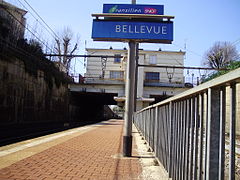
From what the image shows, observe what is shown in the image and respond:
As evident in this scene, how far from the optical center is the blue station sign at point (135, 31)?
279 inches

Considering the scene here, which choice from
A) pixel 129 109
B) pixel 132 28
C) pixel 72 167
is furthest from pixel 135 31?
pixel 72 167

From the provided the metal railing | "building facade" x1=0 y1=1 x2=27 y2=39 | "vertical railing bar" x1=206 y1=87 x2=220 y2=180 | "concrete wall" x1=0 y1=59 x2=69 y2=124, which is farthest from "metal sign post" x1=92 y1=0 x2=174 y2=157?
"building facade" x1=0 y1=1 x2=27 y2=39

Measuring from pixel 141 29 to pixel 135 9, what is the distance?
765 millimetres

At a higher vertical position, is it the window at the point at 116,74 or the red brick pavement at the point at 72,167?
the window at the point at 116,74

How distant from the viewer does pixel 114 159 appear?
20.1ft

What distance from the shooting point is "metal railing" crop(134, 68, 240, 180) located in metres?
1.90

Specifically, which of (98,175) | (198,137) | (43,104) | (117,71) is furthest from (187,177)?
(117,71)

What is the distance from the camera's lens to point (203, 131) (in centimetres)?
257

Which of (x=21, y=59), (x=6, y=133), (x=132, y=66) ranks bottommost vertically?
(x=6, y=133)

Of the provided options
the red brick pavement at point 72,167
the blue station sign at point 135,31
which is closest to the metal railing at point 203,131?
the red brick pavement at point 72,167

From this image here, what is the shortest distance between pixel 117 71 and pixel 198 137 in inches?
1740

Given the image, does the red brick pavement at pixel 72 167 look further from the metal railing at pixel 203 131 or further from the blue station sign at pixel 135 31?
the blue station sign at pixel 135 31

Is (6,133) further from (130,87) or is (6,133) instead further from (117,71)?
(117,71)

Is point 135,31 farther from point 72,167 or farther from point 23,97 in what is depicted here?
point 23,97
